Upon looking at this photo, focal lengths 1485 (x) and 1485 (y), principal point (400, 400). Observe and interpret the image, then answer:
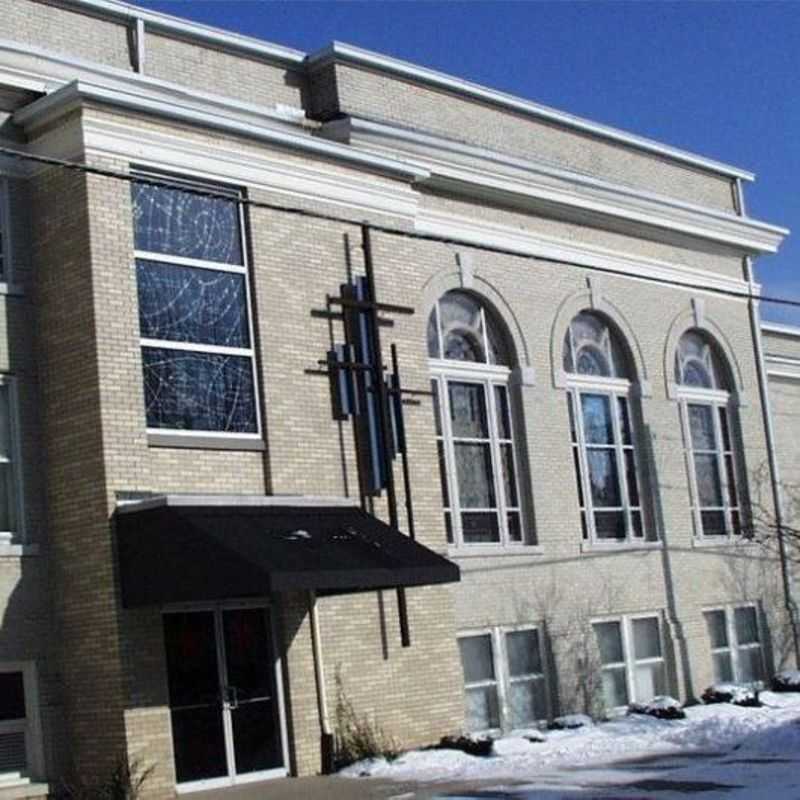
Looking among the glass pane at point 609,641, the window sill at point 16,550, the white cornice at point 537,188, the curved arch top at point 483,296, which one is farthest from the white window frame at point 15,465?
the glass pane at point 609,641

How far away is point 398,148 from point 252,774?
9.05 m

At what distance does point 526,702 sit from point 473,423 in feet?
13.5

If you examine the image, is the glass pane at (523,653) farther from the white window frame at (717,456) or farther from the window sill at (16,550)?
the window sill at (16,550)

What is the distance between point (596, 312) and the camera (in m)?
24.3

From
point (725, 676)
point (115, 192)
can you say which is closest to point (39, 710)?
point (115, 192)

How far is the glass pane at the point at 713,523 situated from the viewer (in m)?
25.6

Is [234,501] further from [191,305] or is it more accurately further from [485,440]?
[485,440]

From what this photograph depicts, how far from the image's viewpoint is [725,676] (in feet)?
82.0

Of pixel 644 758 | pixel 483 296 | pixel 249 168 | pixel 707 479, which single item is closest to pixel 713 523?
pixel 707 479

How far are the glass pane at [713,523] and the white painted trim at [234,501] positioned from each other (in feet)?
31.8

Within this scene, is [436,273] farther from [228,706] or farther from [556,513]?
[228,706]

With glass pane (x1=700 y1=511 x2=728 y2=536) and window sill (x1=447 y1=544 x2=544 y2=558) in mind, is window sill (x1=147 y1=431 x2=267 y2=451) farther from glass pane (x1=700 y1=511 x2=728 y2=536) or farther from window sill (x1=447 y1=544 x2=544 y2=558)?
glass pane (x1=700 y1=511 x2=728 y2=536)

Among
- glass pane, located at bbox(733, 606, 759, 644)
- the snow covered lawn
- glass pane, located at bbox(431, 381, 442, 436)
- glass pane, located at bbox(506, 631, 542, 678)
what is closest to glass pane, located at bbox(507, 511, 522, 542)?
glass pane, located at bbox(506, 631, 542, 678)

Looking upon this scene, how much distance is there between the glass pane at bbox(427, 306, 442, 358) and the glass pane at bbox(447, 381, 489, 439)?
518 millimetres
